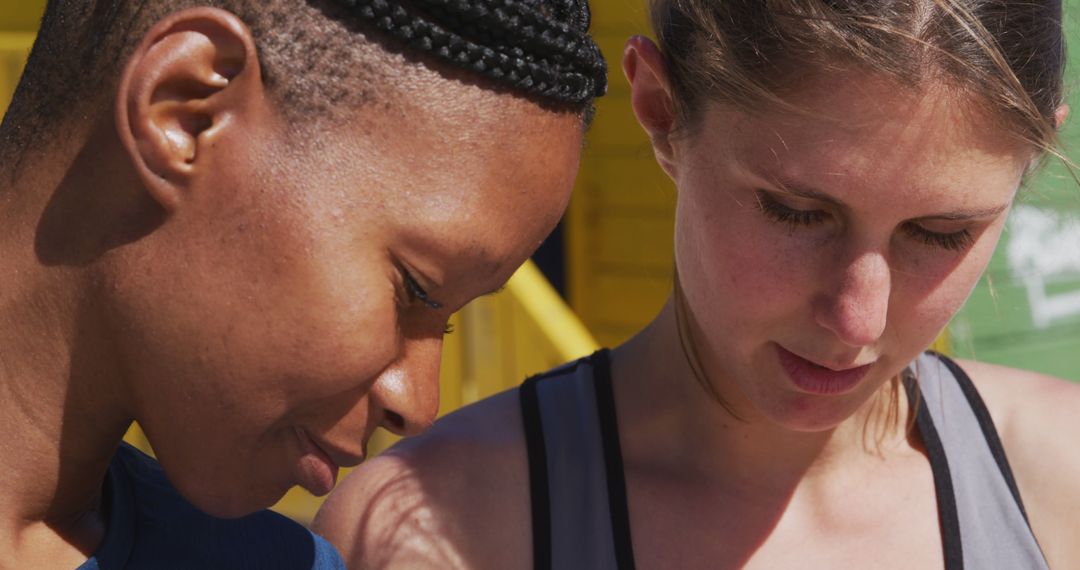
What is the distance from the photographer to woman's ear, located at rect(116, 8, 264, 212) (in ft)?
4.44

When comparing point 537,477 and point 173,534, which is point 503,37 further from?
point 537,477

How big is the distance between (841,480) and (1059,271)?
158 centimetres

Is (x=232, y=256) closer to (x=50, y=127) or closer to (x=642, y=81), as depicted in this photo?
(x=50, y=127)

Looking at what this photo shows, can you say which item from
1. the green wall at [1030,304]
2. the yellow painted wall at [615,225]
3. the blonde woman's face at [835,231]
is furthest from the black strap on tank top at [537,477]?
the yellow painted wall at [615,225]

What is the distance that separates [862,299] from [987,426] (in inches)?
21.8

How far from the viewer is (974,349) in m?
3.53

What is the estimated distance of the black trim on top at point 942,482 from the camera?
2217mm

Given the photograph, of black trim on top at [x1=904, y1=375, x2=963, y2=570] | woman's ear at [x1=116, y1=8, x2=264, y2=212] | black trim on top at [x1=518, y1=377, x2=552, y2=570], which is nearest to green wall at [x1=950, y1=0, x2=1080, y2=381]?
black trim on top at [x1=904, y1=375, x2=963, y2=570]

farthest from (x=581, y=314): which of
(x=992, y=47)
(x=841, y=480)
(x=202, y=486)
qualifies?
(x=202, y=486)

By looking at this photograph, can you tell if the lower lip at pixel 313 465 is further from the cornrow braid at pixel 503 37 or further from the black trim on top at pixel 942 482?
the black trim on top at pixel 942 482

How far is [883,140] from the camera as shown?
188cm

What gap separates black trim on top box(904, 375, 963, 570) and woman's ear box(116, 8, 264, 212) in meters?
1.45

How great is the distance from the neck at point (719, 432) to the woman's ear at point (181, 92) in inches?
43.7

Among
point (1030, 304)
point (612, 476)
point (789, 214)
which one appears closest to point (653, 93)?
point (789, 214)
